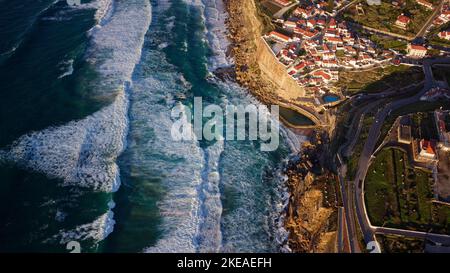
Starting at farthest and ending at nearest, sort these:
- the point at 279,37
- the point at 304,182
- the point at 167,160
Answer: the point at 279,37
the point at 167,160
the point at 304,182

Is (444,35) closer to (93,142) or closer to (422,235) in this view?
(422,235)

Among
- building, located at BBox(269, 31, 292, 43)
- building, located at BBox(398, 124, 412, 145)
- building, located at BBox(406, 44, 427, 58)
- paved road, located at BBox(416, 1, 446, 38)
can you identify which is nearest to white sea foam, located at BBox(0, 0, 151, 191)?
building, located at BBox(269, 31, 292, 43)

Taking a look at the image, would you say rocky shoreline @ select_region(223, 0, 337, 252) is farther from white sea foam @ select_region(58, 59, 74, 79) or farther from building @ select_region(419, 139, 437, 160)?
white sea foam @ select_region(58, 59, 74, 79)

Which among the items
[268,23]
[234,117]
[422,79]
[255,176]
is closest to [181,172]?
[255,176]

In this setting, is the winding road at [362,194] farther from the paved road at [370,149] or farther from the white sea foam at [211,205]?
the white sea foam at [211,205]

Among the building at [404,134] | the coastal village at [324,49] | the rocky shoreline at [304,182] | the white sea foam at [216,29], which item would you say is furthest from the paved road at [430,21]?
the white sea foam at [216,29]

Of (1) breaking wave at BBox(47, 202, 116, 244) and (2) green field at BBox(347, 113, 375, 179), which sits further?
(2) green field at BBox(347, 113, 375, 179)

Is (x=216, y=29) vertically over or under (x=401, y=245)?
over

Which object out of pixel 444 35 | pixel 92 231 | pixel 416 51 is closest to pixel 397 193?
pixel 416 51
